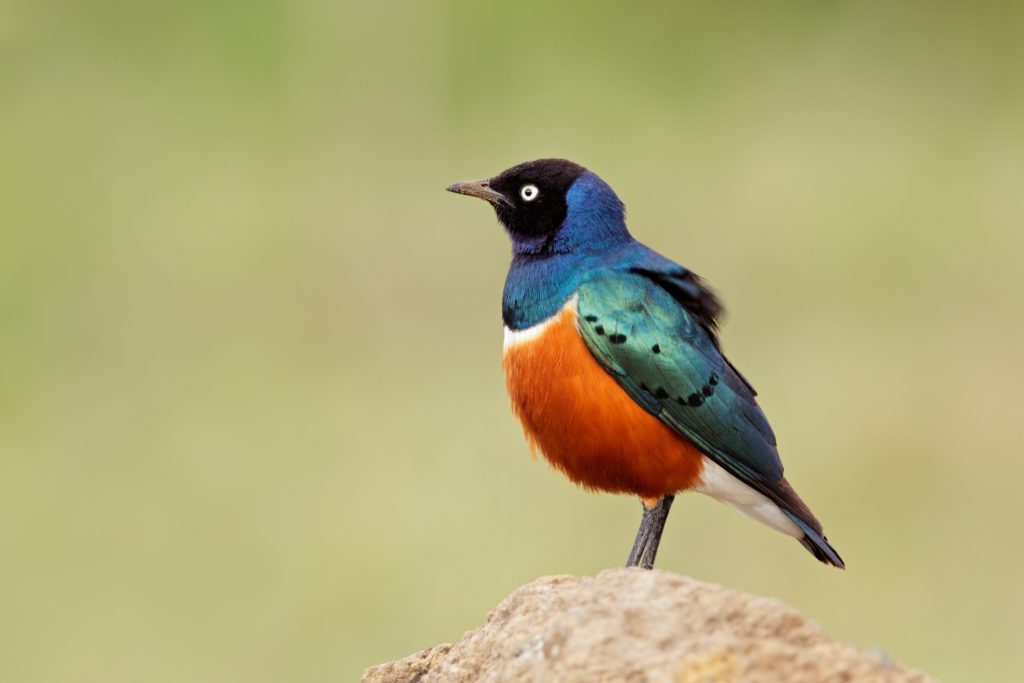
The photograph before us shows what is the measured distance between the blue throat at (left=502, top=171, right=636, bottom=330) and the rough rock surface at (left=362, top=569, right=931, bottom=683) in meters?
1.71

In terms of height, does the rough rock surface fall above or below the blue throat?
below

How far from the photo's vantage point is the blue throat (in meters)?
5.51

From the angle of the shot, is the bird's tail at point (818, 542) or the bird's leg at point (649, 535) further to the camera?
the bird's tail at point (818, 542)

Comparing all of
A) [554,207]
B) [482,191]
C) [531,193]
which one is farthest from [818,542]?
[482,191]

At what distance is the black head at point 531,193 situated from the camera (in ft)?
19.1

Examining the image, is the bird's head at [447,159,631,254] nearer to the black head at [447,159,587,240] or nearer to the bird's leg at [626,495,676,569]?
the black head at [447,159,587,240]

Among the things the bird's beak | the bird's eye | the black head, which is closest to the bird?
the black head

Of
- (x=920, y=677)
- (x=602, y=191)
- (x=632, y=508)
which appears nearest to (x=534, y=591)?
(x=920, y=677)

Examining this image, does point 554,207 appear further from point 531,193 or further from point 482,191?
point 482,191

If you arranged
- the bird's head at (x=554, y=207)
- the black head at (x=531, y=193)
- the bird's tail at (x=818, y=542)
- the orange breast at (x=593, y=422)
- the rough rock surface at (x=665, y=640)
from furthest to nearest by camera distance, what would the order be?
the black head at (x=531, y=193), the bird's head at (x=554, y=207), the bird's tail at (x=818, y=542), the orange breast at (x=593, y=422), the rough rock surface at (x=665, y=640)

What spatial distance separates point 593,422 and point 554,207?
1032mm

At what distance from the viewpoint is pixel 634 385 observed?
5312mm

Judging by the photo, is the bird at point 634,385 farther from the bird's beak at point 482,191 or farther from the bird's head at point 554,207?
the bird's beak at point 482,191

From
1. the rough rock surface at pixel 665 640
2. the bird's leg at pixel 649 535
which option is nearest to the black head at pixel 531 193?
the bird's leg at pixel 649 535
